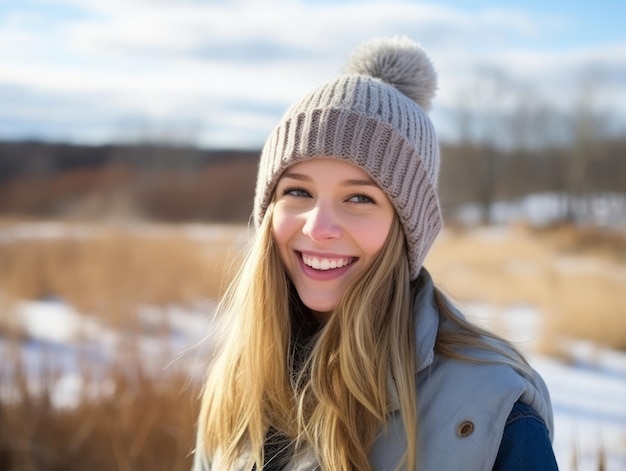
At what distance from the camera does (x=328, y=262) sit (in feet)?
5.33

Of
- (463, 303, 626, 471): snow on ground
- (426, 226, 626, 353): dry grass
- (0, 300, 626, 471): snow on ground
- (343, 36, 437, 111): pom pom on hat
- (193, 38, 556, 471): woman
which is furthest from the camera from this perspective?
(426, 226, 626, 353): dry grass

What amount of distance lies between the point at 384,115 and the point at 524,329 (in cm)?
650

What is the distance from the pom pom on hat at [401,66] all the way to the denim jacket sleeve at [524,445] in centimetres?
92

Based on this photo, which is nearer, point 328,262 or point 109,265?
point 328,262

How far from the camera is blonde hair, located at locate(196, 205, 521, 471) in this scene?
150 cm

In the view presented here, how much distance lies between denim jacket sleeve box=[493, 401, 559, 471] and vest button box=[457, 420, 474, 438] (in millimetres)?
63

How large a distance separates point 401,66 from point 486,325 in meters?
0.81

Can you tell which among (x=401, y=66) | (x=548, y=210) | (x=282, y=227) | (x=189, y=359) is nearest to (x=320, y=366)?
(x=282, y=227)

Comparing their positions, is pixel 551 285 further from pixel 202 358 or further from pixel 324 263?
pixel 324 263

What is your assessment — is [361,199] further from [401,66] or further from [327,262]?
[401,66]

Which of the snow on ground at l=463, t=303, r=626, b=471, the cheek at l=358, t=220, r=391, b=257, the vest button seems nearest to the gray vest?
the vest button

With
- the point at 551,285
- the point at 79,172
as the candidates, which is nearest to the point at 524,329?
the point at 551,285

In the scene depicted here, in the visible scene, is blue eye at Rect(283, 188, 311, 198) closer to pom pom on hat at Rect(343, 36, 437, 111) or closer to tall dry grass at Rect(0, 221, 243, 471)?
pom pom on hat at Rect(343, 36, 437, 111)

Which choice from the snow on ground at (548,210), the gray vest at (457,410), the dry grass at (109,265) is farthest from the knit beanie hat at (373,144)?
the snow on ground at (548,210)
